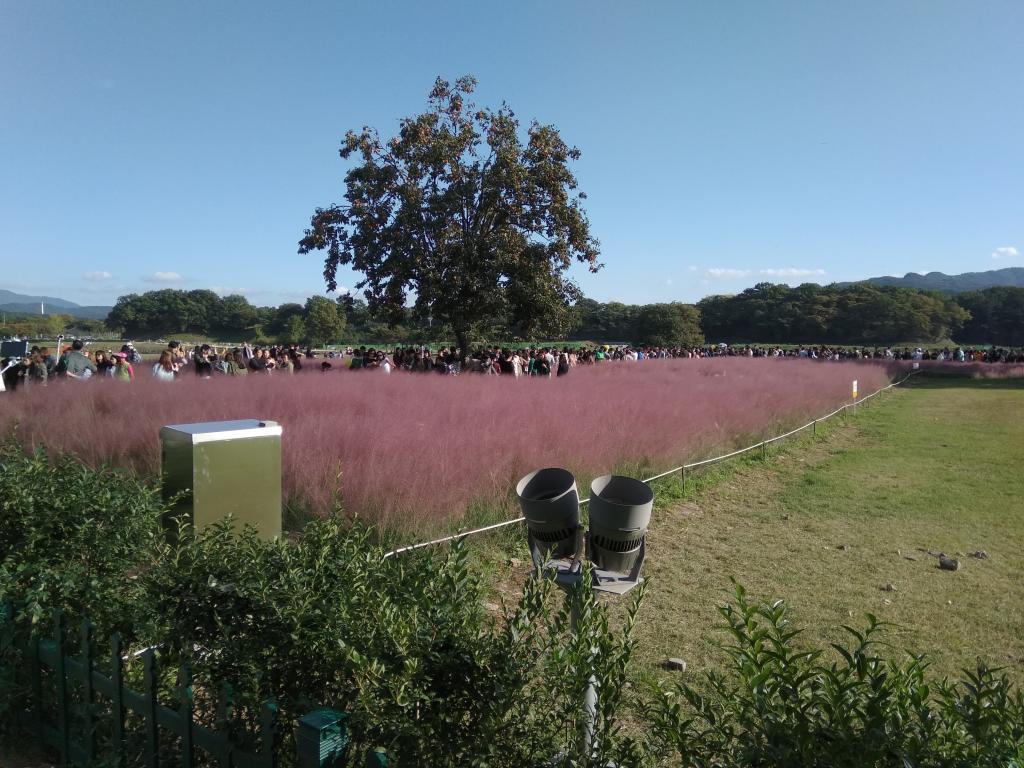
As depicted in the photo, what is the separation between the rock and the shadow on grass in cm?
3103

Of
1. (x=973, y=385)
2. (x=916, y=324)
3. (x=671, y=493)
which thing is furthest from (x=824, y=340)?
(x=671, y=493)

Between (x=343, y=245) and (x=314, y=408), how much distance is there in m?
11.6

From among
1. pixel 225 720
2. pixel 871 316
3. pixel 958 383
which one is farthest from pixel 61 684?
pixel 871 316

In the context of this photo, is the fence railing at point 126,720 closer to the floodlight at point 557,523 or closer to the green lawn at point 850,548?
the floodlight at point 557,523

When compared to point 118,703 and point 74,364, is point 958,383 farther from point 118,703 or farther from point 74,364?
point 118,703

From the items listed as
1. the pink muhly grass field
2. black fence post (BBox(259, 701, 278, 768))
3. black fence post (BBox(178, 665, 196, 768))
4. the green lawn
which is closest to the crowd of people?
the pink muhly grass field

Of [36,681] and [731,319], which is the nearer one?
[36,681]

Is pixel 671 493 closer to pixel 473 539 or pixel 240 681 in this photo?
pixel 473 539

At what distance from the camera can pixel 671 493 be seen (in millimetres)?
8508

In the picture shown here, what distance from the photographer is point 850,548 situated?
659 centimetres

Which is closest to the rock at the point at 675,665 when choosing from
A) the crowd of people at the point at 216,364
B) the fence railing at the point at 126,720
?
the fence railing at the point at 126,720

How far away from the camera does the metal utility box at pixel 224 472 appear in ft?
11.8

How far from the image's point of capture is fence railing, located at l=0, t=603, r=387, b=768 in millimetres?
1774

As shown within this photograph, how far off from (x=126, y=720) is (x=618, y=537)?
2070 mm
